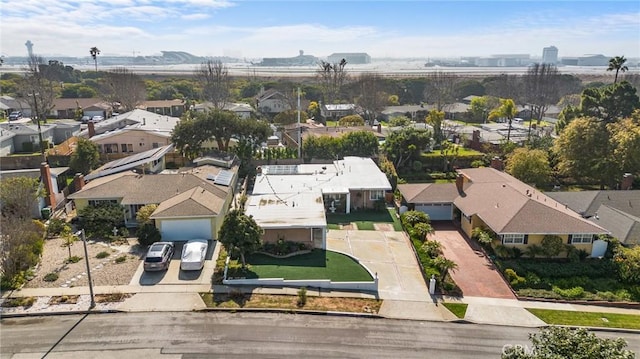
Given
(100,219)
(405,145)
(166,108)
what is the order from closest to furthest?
1. (100,219)
2. (405,145)
3. (166,108)

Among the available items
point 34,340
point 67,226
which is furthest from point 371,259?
point 67,226

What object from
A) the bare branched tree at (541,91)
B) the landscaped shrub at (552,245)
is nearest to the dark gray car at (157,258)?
the landscaped shrub at (552,245)

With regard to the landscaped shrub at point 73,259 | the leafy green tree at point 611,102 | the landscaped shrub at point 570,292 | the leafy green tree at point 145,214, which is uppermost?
the leafy green tree at point 611,102

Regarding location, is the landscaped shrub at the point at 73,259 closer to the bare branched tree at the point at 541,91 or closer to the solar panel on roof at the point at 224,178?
the solar panel on roof at the point at 224,178

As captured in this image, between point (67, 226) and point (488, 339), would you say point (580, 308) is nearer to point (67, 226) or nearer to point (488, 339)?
point (488, 339)

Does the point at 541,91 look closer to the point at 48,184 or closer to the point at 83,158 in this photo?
the point at 83,158

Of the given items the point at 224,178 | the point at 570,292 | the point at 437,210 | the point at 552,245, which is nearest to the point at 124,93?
the point at 224,178

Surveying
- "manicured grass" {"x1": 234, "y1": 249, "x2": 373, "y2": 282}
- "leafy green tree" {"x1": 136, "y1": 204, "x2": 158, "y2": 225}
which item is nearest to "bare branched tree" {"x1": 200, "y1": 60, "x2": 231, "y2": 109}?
"leafy green tree" {"x1": 136, "y1": 204, "x2": 158, "y2": 225}
